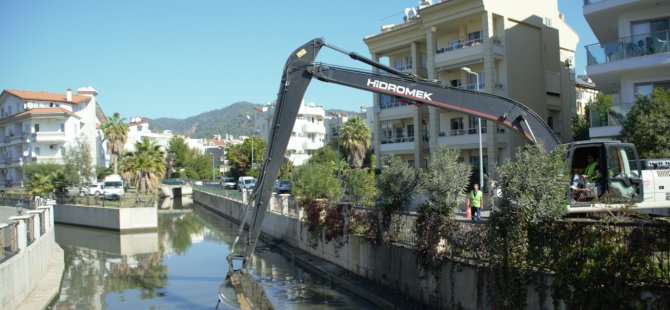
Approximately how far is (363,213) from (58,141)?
55.3 metres

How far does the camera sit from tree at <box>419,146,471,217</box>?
13610mm

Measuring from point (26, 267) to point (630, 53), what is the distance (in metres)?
24.7

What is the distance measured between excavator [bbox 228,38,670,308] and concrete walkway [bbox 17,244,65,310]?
6.01m

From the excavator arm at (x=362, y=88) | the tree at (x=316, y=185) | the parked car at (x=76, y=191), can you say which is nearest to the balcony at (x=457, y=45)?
the tree at (x=316, y=185)

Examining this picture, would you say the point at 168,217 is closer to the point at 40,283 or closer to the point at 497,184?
the point at 40,283

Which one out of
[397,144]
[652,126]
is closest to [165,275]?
[652,126]

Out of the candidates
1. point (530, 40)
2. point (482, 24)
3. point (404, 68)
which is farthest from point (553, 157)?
point (404, 68)

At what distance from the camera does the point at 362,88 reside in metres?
14.2

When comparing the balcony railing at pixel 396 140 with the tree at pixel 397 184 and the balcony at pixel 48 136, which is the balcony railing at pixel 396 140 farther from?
the balcony at pixel 48 136

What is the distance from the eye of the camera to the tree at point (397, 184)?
15742 mm

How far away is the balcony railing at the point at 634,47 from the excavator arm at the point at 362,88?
1352 centimetres

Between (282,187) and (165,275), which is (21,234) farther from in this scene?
(282,187)

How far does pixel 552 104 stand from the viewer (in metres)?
41.8

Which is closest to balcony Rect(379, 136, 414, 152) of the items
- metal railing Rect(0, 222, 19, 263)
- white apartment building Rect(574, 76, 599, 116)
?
white apartment building Rect(574, 76, 599, 116)
